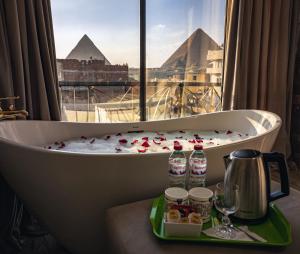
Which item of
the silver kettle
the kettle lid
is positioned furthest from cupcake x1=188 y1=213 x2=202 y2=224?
the kettle lid

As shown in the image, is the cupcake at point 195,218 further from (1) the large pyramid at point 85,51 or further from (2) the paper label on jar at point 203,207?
(1) the large pyramid at point 85,51

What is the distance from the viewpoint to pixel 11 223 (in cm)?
163

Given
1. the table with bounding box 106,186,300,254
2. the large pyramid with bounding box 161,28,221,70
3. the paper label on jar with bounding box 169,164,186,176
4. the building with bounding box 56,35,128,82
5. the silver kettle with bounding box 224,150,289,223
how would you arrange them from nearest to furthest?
the table with bounding box 106,186,300,254 → the silver kettle with bounding box 224,150,289,223 → the paper label on jar with bounding box 169,164,186,176 → the building with bounding box 56,35,128,82 → the large pyramid with bounding box 161,28,221,70

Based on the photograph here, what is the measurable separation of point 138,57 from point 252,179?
207 centimetres

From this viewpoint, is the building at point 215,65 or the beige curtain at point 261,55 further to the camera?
the building at point 215,65

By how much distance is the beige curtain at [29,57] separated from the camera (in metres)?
1.93

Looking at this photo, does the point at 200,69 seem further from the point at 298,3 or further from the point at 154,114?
the point at 298,3

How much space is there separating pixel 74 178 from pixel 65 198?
14cm

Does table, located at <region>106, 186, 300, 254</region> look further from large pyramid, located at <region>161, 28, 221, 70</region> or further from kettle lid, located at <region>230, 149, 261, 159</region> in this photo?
large pyramid, located at <region>161, 28, 221, 70</region>

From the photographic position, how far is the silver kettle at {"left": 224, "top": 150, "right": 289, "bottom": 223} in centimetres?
104

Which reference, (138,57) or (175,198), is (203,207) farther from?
(138,57)

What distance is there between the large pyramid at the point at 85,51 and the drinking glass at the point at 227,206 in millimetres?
2119

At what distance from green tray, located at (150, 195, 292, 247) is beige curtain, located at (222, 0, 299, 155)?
6.13ft

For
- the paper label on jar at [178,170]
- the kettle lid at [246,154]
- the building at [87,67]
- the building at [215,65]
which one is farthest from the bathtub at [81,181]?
the building at [215,65]
